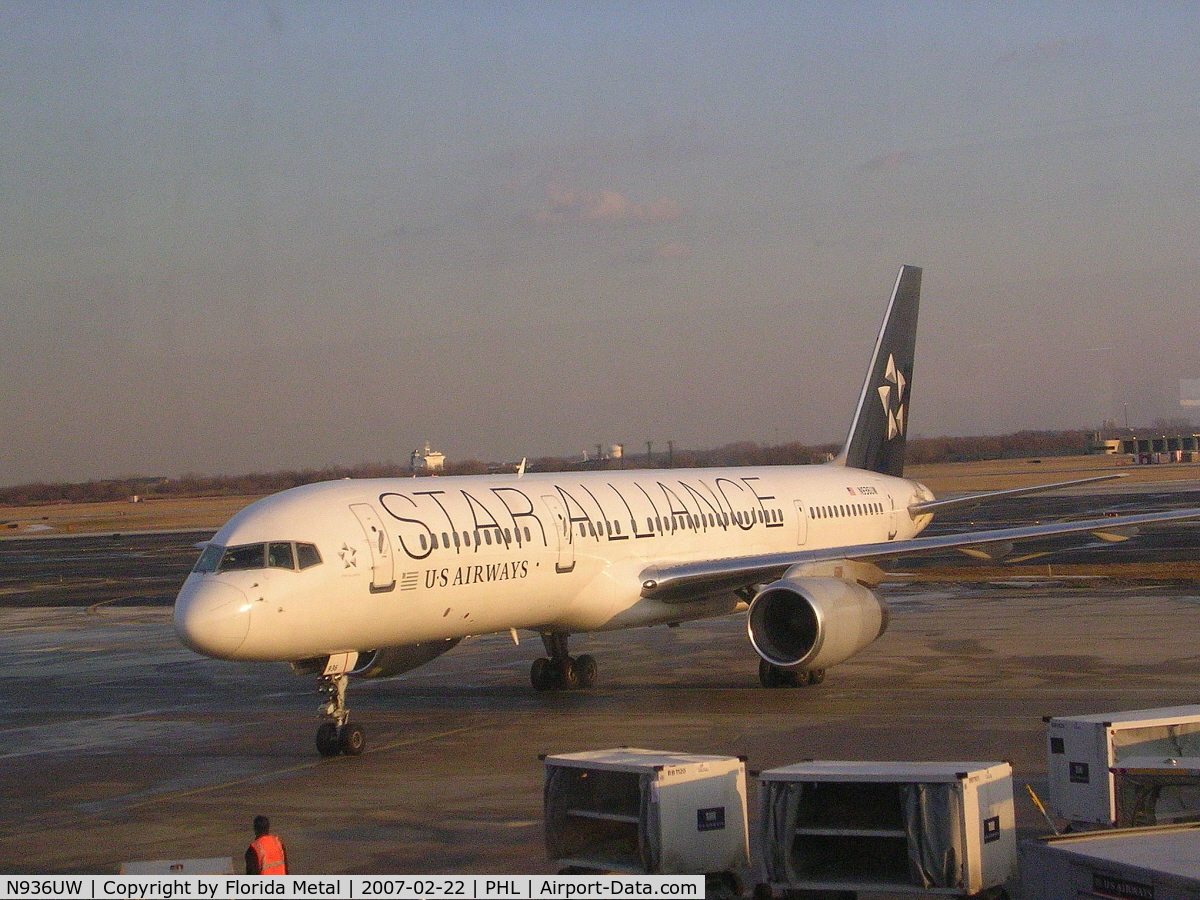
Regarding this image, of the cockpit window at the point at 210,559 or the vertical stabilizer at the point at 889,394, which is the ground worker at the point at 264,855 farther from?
the vertical stabilizer at the point at 889,394

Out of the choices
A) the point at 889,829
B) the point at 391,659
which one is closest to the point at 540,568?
the point at 391,659

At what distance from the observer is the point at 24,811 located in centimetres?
1509

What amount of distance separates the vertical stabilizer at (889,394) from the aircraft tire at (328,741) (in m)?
16.4

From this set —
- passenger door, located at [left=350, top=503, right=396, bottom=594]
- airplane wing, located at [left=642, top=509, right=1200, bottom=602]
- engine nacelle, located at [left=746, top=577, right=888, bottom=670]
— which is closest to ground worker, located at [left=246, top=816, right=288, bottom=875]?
passenger door, located at [left=350, top=503, right=396, bottom=594]

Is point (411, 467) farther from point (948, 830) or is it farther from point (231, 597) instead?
point (948, 830)

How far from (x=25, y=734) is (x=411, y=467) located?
469 inches

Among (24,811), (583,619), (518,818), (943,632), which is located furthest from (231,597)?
(943,632)

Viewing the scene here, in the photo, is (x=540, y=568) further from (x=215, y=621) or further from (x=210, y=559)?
(x=215, y=621)

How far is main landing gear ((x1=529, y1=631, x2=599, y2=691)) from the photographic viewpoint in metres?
23.1

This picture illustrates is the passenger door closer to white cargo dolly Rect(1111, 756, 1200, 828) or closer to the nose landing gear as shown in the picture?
the nose landing gear

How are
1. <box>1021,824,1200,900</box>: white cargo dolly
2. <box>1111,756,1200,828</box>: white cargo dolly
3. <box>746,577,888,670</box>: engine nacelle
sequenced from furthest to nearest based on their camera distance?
<box>746,577,888,670</box>: engine nacelle < <box>1111,756,1200,828</box>: white cargo dolly < <box>1021,824,1200,900</box>: white cargo dolly

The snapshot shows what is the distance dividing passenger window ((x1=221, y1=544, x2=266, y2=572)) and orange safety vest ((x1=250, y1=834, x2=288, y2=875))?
7.68 meters

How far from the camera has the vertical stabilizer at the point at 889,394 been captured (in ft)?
103

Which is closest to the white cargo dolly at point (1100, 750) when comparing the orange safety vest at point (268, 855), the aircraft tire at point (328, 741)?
the orange safety vest at point (268, 855)
